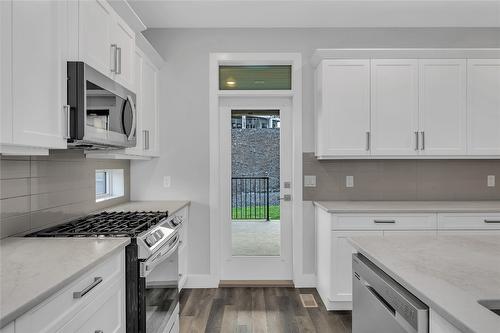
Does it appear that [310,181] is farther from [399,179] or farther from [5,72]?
[5,72]

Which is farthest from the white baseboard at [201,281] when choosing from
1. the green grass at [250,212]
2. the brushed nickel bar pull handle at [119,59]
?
the brushed nickel bar pull handle at [119,59]

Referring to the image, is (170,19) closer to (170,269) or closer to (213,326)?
(170,269)

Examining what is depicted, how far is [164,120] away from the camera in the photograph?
405cm

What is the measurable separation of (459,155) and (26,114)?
142 inches

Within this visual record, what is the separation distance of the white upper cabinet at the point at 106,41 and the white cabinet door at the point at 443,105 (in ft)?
8.71

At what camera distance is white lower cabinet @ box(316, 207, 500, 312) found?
10.8 feet

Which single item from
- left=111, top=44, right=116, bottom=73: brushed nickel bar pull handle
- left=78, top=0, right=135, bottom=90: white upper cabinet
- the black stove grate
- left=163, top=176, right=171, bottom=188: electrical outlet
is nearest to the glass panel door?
left=163, top=176, right=171, bottom=188: electrical outlet

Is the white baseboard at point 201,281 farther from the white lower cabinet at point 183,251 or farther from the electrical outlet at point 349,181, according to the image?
the electrical outlet at point 349,181

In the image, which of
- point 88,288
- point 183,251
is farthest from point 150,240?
point 183,251

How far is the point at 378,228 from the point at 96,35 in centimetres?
262

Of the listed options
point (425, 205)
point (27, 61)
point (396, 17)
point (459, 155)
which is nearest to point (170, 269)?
point (27, 61)

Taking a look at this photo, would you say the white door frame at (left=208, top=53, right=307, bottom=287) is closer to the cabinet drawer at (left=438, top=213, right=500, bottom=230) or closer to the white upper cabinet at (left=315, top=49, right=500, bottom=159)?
the white upper cabinet at (left=315, top=49, right=500, bottom=159)

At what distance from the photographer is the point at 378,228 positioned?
3.32 m

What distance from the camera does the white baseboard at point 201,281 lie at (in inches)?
157
